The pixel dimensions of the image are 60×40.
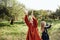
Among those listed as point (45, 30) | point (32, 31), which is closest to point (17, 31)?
point (32, 31)

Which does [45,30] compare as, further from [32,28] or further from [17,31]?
[17,31]

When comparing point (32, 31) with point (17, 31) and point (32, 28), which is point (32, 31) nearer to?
point (32, 28)

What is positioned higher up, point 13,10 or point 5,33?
point 13,10

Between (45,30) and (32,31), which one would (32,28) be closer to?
(32,31)

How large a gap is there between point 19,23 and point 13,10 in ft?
0.55

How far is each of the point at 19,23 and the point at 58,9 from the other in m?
0.48

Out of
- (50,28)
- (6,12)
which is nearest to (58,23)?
(50,28)

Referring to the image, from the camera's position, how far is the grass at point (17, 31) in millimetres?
2758

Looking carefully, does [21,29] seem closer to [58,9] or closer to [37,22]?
[37,22]

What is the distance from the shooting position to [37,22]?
270 cm

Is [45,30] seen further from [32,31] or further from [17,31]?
[17,31]

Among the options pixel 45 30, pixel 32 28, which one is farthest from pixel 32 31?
pixel 45 30

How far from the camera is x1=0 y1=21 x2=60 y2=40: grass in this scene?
276cm

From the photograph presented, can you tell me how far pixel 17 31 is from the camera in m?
2.77
